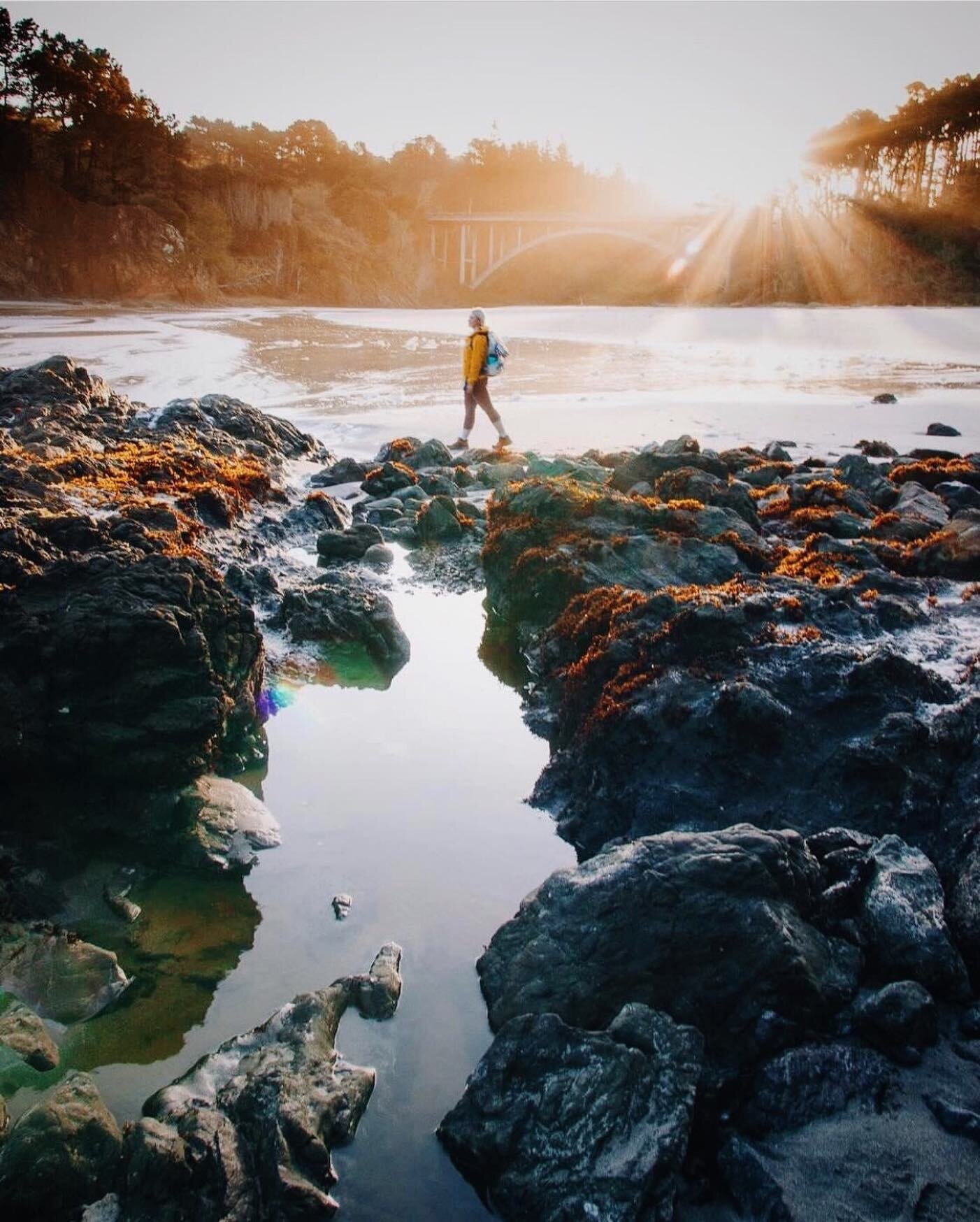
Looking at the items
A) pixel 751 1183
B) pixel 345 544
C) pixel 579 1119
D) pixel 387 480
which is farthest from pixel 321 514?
pixel 751 1183

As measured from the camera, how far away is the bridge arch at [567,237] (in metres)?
67.2

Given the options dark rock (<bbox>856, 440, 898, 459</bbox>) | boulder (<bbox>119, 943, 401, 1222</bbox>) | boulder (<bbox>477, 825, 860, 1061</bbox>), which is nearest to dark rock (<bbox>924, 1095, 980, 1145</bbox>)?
boulder (<bbox>477, 825, 860, 1061</bbox>)

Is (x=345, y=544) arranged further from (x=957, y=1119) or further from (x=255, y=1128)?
(x=957, y=1119)

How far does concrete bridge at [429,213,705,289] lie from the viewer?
67.4 meters

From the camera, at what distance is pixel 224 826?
14.0ft

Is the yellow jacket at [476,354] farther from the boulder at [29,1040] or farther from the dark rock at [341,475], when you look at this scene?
the boulder at [29,1040]

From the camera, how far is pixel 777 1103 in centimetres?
269

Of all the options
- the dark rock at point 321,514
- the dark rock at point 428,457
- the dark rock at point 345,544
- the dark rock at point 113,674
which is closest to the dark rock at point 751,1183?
the dark rock at point 113,674

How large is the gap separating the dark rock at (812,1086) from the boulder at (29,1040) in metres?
2.38

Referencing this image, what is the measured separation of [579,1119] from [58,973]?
2.09 meters

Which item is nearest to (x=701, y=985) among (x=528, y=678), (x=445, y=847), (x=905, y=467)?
(x=445, y=847)

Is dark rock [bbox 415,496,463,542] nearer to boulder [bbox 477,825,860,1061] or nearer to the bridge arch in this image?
boulder [bbox 477,825,860,1061]

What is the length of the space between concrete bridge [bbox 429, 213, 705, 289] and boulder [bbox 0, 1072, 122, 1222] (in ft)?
234

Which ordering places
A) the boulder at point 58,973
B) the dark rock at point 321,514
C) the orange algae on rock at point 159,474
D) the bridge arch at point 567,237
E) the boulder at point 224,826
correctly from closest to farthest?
1. the boulder at point 58,973
2. the boulder at point 224,826
3. the orange algae on rock at point 159,474
4. the dark rock at point 321,514
5. the bridge arch at point 567,237
